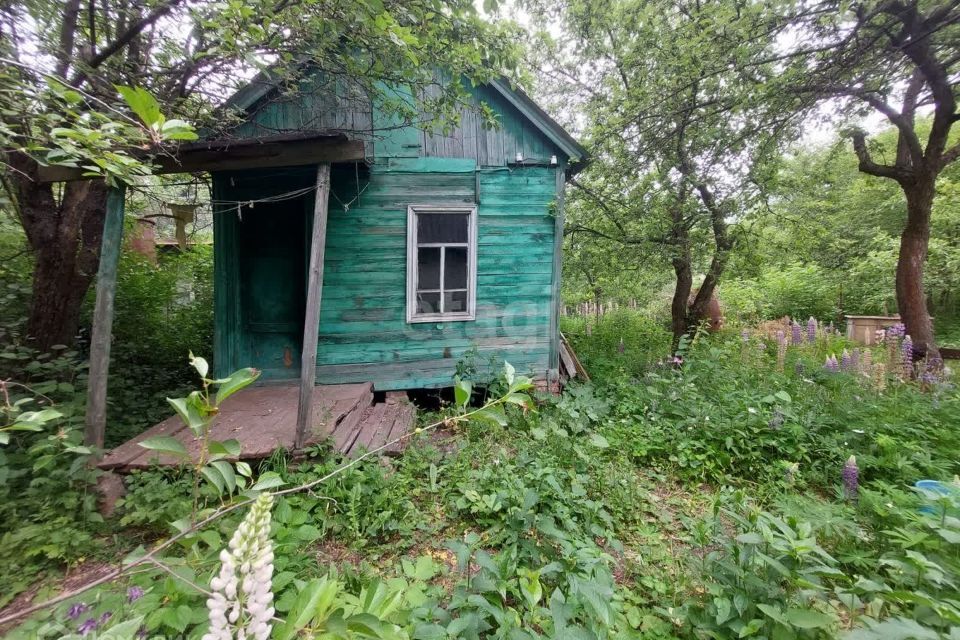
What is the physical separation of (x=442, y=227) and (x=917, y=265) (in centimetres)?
619

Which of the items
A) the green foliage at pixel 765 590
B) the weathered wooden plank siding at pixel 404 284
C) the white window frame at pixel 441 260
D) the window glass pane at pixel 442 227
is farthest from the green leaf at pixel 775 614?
the window glass pane at pixel 442 227

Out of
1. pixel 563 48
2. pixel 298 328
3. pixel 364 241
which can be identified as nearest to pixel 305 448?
pixel 298 328

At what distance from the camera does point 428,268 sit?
533 cm

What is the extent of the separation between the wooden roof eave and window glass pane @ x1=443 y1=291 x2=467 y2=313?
2281 mm

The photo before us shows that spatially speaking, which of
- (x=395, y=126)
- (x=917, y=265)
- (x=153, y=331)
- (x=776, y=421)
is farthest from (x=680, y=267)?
(x=153, y=331)

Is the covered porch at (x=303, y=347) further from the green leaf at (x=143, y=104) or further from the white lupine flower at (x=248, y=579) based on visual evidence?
the white lupine flower at (x=248, y=579)

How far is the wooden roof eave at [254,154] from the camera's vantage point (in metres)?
3.24

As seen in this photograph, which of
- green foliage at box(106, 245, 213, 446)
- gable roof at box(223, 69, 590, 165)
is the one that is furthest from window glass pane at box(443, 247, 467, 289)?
green foliage at box(106, 245, 213, 446)

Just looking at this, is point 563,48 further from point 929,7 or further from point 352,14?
point 352,14

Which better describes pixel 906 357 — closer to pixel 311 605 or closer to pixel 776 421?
pixel 776 421

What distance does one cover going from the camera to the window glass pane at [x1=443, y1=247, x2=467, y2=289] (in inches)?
212

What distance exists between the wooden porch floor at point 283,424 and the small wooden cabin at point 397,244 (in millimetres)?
531

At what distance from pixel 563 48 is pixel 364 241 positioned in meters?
6.33

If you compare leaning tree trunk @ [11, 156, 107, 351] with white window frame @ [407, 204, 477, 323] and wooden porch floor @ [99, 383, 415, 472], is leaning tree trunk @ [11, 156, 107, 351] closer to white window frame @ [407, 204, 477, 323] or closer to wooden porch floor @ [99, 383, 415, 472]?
wooden porch floor @ [99, 383, 415, 472]
